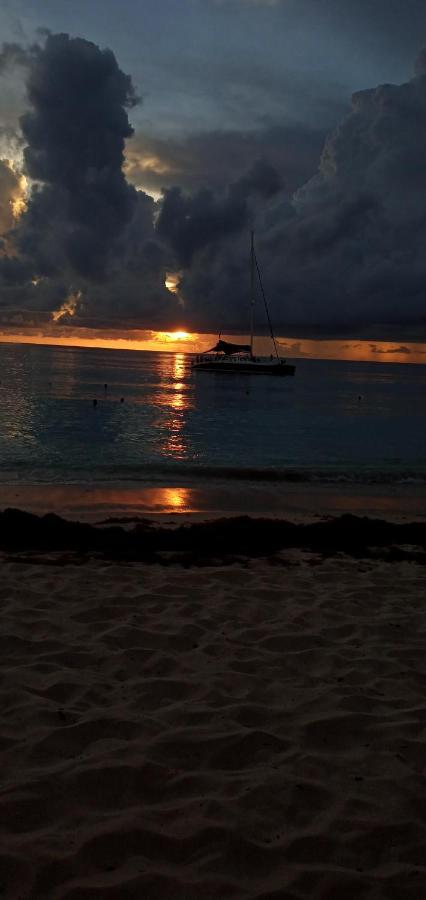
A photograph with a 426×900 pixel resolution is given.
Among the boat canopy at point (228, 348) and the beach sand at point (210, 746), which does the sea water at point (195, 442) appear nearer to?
the beach sand at point (210, 746)

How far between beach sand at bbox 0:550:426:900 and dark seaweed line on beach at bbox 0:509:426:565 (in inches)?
84.9

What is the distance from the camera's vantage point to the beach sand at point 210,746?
3.31m

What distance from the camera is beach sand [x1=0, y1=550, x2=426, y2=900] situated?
331 cm

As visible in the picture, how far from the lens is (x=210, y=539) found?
34.6 feet

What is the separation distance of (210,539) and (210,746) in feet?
20.2

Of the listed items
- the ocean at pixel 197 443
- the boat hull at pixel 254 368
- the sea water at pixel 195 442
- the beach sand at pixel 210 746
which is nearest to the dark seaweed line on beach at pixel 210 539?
the beach sand at pixel 210 746

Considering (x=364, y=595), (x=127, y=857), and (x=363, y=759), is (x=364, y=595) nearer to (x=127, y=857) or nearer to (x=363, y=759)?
(x=363, y=759)

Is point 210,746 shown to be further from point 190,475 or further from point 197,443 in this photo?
point 197,443

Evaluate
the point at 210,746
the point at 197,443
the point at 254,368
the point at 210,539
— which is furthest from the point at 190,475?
the point at 254,368

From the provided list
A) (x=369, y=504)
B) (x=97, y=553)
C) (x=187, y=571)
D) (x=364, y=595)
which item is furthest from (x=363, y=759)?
(x=369, y=504)

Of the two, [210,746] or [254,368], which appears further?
[254,368]

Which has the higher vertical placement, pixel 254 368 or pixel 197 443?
pixel 254 368

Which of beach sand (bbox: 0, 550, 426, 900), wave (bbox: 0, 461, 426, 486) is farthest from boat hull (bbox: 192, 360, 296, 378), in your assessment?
beach sand (bbox: 0, 550, 426, 900)

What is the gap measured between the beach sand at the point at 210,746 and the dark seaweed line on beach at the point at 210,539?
2157 millimetres
